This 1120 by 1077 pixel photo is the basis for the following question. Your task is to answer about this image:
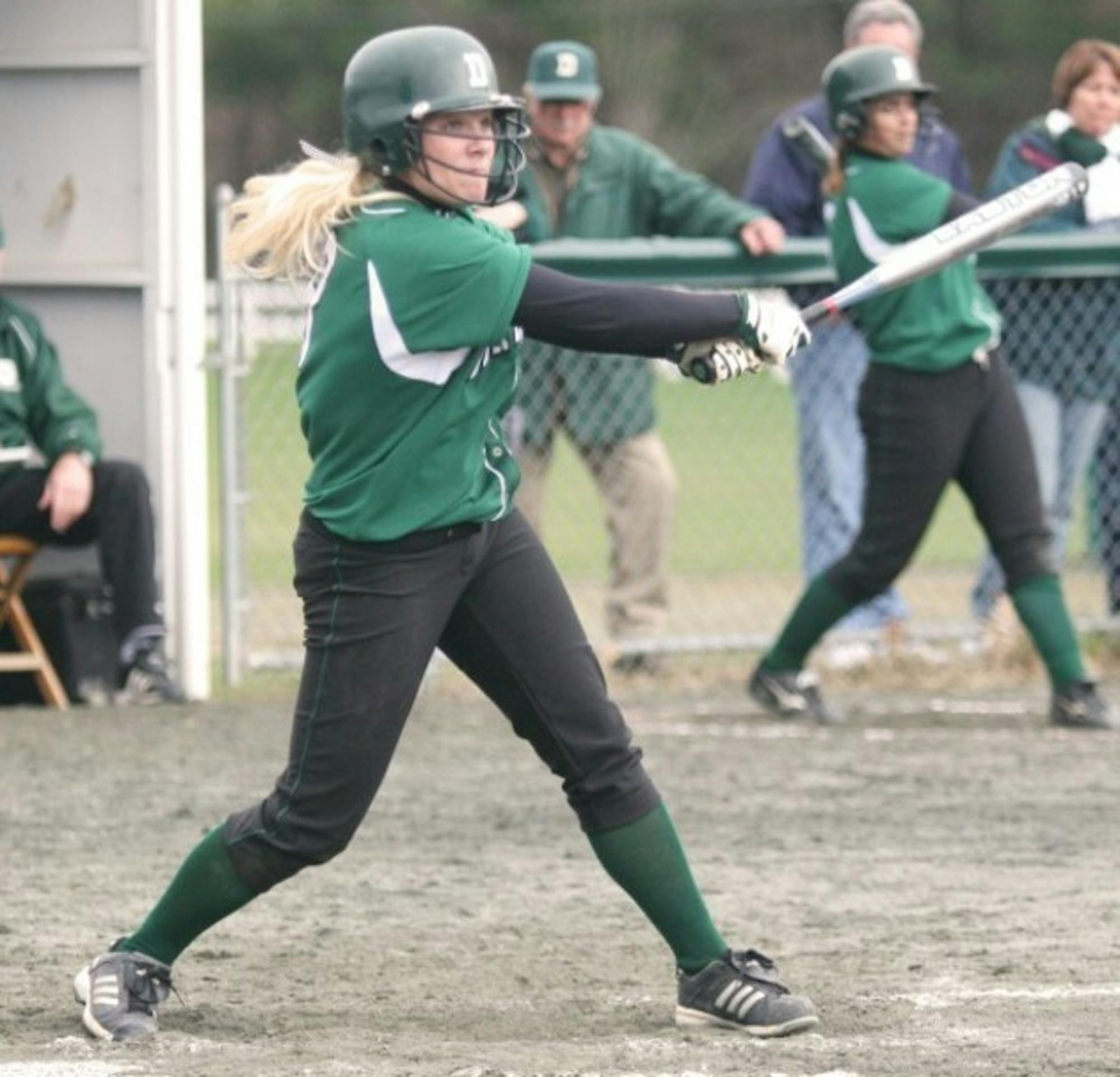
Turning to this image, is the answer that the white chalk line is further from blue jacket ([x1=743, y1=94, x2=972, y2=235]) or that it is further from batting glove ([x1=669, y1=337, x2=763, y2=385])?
blue jacket ([x1=743, y1=94, x2=972, y2=235])

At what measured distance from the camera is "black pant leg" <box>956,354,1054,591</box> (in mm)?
8438

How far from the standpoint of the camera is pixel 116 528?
9.21 metres

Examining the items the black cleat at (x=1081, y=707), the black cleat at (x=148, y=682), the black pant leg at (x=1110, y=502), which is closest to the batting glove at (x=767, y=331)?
the black cleat at (x=1081, y=707)

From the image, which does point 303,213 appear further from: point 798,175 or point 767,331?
point 798,175

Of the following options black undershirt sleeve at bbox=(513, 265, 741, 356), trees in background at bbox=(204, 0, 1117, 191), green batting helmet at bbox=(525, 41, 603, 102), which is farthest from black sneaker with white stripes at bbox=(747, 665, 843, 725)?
trees in background at bbox=(204, 0, 1117, 191)

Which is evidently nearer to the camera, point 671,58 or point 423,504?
point 423,504

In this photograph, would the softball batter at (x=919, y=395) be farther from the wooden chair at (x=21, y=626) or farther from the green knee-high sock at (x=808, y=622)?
the wooden chair at (x=21, y=626)

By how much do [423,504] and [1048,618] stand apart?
396cm

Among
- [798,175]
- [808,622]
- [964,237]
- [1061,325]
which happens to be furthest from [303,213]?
[1061,325]

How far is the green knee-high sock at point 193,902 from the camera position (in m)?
5.17

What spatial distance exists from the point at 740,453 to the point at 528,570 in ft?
41.1

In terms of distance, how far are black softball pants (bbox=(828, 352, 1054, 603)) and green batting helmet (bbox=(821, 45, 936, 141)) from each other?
74 centimetres

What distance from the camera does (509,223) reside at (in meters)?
9.36

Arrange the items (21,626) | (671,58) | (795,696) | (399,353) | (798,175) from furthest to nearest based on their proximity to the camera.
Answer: (671,58) < (798,175) < (21,626) < (795,696) < (399,353)
